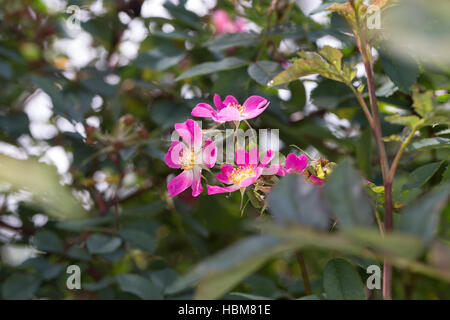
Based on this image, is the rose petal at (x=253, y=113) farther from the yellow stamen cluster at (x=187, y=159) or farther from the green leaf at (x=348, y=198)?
the green leaf at (x=348, y=198)

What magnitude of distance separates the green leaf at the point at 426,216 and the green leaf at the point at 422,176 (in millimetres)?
306

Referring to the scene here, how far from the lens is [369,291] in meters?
0.59

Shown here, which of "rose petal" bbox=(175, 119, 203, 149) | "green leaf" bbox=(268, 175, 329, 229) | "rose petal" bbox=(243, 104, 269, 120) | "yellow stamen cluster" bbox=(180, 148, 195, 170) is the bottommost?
"green leaf" bbox=(268, 175, 329, 229)

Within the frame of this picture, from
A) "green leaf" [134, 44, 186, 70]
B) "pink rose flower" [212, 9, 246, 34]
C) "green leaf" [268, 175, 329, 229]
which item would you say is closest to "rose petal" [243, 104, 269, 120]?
"green leaf" [268, 175, 329, 229]

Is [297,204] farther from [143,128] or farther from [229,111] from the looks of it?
[143,128]

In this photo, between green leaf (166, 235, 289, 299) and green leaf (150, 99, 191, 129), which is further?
green leaf (150, 99, 191, 129)

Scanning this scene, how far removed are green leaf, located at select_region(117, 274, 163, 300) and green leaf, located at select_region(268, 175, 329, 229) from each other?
17.0 inches

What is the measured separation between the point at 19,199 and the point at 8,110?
0.79ft

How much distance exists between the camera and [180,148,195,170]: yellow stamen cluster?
0.51 metres

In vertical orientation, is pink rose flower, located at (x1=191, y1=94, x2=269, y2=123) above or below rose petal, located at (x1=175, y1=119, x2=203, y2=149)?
above

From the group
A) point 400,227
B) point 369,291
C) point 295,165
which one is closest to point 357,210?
point 400,227

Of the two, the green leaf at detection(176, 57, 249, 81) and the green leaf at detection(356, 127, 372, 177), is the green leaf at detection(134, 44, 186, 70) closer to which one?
the green leaf at detection(176, 57, 249, 81)

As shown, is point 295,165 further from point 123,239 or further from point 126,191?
point 126,191

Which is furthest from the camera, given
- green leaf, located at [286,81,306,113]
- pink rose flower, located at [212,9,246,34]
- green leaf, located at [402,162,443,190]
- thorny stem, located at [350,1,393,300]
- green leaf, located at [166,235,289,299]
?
pink rose flower, located at [212,9,246,34]
